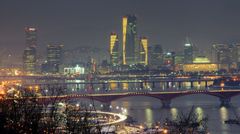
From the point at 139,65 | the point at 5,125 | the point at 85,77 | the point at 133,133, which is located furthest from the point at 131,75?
the point at 5,125

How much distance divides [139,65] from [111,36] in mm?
9341

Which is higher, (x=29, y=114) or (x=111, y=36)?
(x=111, y=36)

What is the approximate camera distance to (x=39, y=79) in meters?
77.5

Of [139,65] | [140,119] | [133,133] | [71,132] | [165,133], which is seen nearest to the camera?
[71,132]

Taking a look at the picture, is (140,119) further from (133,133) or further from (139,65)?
(139,65)

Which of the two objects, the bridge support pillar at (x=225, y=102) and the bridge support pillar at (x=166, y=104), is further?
the bridge support pillar at (x=225, y=102)

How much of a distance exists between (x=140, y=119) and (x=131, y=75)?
51.6m

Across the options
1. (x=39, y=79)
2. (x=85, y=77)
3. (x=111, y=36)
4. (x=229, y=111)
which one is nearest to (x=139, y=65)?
(x=111, y=36)

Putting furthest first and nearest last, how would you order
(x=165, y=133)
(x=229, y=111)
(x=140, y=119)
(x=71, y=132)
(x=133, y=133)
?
(x=229, y=111) → (x=140, y=119) → (x=133, y=133) → (x=165, y=133) → (x=71, y=132)

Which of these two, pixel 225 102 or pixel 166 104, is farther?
pixel 225 102

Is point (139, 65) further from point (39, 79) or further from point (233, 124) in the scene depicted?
point (233, 124)

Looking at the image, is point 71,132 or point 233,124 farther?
point 233,124

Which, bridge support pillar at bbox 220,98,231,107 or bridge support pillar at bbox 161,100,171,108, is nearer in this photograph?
bridge support pillar at bbox 161,100,171,108

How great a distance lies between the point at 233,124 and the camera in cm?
3028
